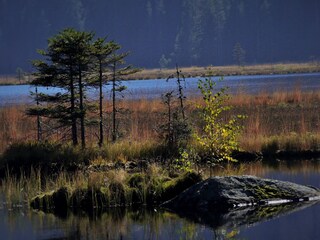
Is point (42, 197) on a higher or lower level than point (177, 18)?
lower

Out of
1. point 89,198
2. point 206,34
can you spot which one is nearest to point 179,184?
point 89,198

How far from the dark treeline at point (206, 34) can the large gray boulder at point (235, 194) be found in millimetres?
132116

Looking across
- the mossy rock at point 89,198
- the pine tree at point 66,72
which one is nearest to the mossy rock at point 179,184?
the mossy rock at point 89,198

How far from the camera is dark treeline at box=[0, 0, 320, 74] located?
524 ft

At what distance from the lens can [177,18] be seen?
19338cm

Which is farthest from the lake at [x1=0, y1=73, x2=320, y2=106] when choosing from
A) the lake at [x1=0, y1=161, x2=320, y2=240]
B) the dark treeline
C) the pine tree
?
the dark treeline

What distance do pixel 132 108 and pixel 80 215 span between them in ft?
62.4

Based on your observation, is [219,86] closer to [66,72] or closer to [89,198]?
[66,72]

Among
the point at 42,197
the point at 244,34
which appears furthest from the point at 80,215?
the point at 244,34

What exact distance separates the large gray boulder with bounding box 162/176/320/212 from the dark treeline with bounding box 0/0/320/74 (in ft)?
433

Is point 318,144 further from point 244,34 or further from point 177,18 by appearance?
point 177,18

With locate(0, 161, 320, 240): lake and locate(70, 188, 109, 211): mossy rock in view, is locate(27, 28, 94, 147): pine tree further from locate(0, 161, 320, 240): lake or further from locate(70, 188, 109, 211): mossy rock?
locate(0, 161, 320, 240): lake

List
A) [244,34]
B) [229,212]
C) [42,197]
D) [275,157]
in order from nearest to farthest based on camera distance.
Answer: [229,212] → [42,197] → [275,157] → [244,34]

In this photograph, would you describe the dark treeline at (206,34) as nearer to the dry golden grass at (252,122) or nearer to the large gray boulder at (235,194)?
the dry golden grass at (252,122)
